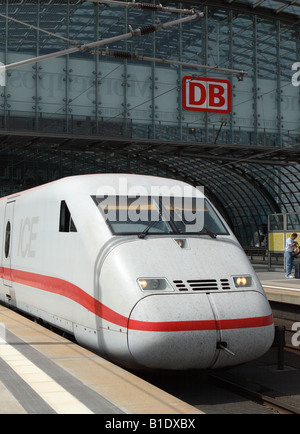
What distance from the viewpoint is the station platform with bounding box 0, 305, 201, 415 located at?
18.5ft

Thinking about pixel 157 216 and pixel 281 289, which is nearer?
pixel 157 216

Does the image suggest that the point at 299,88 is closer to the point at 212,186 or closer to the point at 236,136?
the point at 236,136

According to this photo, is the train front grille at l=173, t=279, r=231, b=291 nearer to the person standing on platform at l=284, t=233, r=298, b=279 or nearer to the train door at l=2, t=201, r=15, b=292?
the train door at l=2, t=201, r=15, b=292

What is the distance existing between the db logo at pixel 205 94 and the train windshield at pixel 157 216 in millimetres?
19971

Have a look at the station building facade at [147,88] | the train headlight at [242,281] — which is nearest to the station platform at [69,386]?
the train headlight at [242,281]

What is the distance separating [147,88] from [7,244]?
64.4 ft

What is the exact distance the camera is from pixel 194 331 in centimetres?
709

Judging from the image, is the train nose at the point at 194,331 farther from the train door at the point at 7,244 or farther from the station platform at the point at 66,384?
the train door at the point at 7,244

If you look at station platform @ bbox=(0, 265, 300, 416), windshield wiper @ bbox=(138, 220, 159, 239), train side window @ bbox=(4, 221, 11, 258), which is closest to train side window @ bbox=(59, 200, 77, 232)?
windshield wiper @ bbox=(138, 220, 159, 239)

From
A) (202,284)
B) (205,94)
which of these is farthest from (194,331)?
(205,94)

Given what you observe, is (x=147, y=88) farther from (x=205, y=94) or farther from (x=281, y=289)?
(x=281, y=289)

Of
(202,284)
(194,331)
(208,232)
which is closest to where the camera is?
(194,331)

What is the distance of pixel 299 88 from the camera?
3375cm

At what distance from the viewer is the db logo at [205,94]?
28516 millimetres
